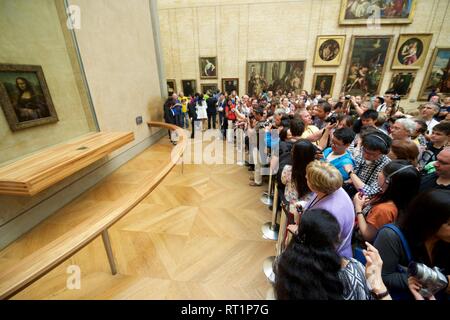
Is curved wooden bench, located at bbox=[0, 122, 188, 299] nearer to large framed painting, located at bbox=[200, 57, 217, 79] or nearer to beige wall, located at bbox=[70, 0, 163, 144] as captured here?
beige wall, located at bbox=[70, 0, 163, 144]

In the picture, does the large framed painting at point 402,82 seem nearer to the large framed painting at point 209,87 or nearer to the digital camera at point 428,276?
the large framed painting at point 209,87

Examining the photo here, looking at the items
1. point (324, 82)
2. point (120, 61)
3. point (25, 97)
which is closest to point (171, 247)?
point (25, 97)

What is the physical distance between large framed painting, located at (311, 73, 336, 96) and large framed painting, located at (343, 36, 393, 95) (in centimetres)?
69

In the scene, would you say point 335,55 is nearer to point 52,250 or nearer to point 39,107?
point 39,107

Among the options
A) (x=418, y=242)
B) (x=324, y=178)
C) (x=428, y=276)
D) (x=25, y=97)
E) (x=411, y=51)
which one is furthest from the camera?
(x=411, y=51)

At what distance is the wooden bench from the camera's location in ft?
8.73

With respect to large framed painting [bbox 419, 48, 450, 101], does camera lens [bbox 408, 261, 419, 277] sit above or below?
below

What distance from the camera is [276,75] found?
11.6 metres


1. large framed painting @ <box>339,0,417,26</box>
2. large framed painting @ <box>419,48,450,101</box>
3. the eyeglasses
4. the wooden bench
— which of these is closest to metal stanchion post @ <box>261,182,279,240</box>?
the eyeglasses

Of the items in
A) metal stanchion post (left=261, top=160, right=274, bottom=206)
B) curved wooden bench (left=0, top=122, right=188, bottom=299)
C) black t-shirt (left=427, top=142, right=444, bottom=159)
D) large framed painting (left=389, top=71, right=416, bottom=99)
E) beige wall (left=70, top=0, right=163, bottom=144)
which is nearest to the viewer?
curved wooden bench (left=0, top=122, right=188, bottom=299)

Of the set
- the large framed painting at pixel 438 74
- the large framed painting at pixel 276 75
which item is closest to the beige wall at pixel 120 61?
the large framed painting at pixel 276 75

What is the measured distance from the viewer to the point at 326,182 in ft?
5.18

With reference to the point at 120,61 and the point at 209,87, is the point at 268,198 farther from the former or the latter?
the point at 209,87

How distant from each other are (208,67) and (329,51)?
272 inches
